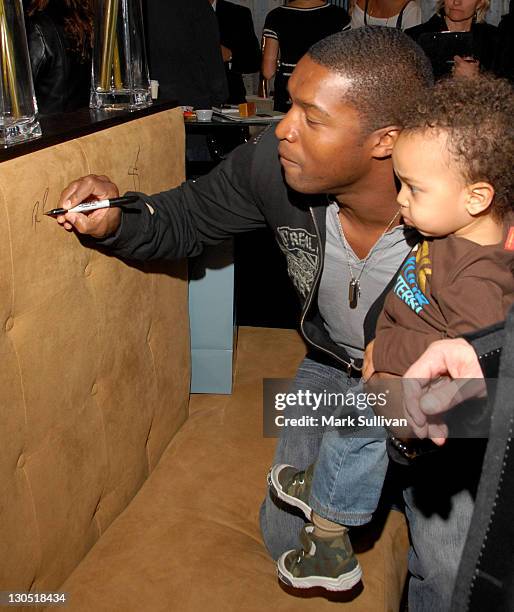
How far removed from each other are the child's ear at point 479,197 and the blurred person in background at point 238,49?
12.9 ft

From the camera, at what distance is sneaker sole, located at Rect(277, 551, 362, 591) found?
1.29 metres

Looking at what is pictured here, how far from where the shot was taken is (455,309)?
43.8 inches

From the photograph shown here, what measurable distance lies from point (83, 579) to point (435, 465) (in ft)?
2.47

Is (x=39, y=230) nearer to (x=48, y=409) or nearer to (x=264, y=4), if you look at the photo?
(x=48, y=409)

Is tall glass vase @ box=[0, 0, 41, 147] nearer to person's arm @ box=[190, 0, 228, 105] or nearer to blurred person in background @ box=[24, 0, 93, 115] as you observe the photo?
blurred person in background @ box=[24, 0, 93, 115]

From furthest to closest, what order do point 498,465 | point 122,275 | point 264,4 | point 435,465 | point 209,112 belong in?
point 264,4
point 209,112
point 435,465
point 122,275
point 498,465

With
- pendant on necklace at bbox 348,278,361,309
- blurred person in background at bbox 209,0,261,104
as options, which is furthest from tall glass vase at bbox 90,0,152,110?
blurred person in background at bbox 209,0,261,104

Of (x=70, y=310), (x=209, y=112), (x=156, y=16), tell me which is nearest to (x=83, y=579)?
(x=70, y=310)

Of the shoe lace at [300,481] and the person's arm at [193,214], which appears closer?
the person's arm at [193,214]

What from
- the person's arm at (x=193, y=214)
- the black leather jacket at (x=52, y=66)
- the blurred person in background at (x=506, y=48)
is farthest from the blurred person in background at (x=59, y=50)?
the blurred person in background at (x=506, y=48)

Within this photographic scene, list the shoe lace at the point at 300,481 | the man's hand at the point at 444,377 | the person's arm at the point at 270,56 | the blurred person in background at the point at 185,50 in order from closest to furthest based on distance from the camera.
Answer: the man's hand at the point at 444,377
the shoe lace at the point at 300,481
the blurred person in background at the point at 185,50
the person's arm at the point at 270,56

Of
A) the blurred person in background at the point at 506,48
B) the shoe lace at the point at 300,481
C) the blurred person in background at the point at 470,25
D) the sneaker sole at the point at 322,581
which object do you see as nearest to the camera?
the sneaker sole at the point at 322,581

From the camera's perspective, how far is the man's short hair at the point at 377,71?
4.65 ft

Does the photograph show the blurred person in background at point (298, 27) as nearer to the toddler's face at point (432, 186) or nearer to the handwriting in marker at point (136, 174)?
the handwriting in marker at point (136, 174)
